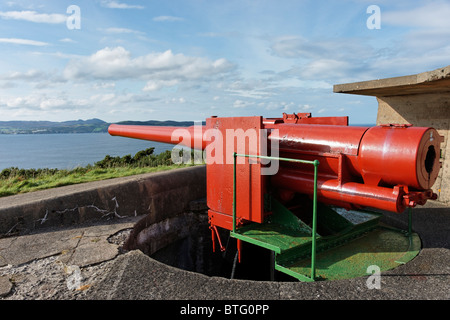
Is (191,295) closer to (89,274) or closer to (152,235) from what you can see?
(89,274)

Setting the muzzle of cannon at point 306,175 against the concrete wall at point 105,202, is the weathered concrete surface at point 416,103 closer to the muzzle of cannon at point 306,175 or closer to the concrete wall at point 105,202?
the muzzle of cannon at point 306,175

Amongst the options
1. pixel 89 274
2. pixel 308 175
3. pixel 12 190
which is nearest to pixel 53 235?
pixel 89 274

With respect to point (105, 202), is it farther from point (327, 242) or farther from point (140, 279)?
point (327, 242)

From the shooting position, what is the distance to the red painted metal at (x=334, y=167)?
116 inches

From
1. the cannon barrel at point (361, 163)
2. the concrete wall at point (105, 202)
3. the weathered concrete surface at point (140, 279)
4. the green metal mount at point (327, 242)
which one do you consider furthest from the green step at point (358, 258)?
the concrete wall at point (105, 202)

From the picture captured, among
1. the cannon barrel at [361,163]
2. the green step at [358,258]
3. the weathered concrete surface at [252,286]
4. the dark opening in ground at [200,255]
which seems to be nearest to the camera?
the weathered concrete surface at [252,286]

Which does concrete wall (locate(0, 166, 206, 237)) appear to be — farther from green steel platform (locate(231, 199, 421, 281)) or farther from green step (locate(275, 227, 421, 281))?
green step (locate(275, 227, 421, 281))

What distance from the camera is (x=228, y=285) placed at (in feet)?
9.12

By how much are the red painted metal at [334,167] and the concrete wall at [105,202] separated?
5.69 feet

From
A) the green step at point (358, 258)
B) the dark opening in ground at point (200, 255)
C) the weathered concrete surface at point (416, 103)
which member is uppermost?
the weathered concrete surface at point (416, 103)

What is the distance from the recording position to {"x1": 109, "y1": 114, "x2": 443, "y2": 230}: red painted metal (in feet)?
9.67

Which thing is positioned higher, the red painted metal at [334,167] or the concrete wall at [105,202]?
the red painted metal at [334,167]

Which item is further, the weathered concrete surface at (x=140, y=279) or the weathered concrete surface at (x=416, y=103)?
the weathered concrete surface at (x=416, y=103)

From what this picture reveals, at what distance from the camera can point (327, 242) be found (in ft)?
12.3
